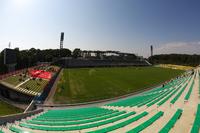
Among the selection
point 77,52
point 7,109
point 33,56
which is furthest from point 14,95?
point 77,52

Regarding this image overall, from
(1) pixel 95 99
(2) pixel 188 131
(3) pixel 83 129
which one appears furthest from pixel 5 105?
(2) pixel 188 131

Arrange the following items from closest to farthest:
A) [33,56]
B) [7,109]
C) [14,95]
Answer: [7,109] < [14,95] < [33,56]

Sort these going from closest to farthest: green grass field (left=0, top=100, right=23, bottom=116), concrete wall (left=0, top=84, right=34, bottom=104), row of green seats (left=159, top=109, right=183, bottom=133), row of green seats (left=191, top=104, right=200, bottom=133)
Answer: row of green seats (left=191, top=104, right=200, bottom=133)
row of green seats (left=159, top=109, right=183, bottom=133)
green grass field (left=0, top=100, right=23, bottom=116)
concrete wall (left=0, top=84, right=34, bottom=104)

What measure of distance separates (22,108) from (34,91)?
7061 mm

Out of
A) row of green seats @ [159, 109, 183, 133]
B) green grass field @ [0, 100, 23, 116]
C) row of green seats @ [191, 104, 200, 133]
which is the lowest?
green grass field @ [0, 100, 23, 116]

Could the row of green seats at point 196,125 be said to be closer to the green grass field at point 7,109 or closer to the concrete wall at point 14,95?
the green grass field at point 7,109

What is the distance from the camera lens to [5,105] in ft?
118

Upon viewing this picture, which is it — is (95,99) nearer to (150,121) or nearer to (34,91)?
(34,91)

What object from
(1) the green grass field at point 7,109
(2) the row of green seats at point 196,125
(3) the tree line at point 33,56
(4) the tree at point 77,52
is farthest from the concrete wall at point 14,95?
(4) the tree at point 77,52

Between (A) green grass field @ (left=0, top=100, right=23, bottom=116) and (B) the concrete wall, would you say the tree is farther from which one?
(A) green grass field @ (left=0, top=100, right=23, bottom=116)

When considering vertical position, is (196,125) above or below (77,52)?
below

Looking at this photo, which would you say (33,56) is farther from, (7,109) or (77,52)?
(7,109)

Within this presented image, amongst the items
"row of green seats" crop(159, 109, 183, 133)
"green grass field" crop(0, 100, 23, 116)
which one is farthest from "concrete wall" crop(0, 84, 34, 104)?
"row of green seats" crop(159, 109, 183, 133)

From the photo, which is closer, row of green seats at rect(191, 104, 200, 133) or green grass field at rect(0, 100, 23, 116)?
row of green seats at rect(191, 104, 200, 133)
